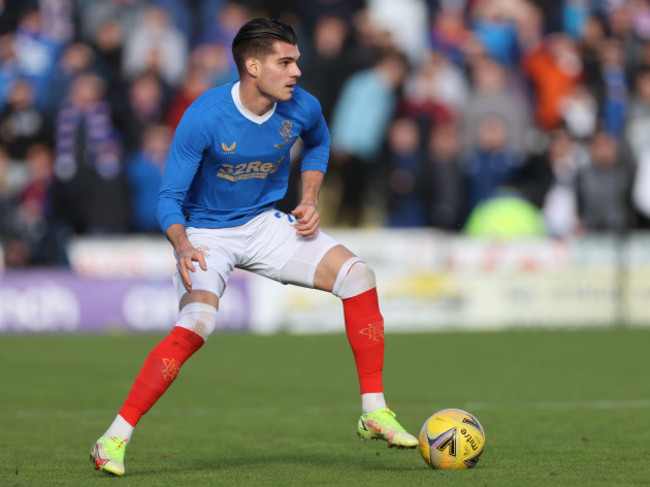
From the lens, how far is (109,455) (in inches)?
244

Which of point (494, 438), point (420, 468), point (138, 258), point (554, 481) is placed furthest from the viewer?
point (138, 258)

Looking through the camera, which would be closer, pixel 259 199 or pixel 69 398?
pixel 259 199

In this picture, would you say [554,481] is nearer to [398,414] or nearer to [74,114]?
[398,414]

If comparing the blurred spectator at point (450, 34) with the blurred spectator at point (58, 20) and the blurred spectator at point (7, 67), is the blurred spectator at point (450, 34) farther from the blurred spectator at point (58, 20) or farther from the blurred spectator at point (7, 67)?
the blurred spectator at point (7, 67)

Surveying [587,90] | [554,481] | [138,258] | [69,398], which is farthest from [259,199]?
[587,90]

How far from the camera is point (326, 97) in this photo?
58.9 feet

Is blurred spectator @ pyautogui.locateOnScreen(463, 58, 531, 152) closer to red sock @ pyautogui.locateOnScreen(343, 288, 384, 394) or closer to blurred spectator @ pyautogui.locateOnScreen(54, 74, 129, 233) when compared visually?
blurred spectator @ pyautogui.locateOnScreen(54, 74, 129, 233)

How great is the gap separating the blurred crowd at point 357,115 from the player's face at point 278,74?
1013 centimetres

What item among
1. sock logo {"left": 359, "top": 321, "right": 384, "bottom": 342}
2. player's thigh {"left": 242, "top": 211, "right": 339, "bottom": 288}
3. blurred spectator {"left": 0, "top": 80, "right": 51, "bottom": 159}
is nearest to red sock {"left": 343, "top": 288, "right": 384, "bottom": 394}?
sock logo {"left": 359, "top": 321, "right": 384, "bottom": 342}

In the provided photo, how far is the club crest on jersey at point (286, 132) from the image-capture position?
6.79 metres

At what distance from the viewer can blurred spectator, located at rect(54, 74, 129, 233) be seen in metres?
17.2

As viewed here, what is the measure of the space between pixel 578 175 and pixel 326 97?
373cm

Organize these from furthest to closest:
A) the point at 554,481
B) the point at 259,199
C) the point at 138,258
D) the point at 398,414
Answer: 1. the point at 138,258
2. the point at 398,414
3. the point at 259,199
4. the point at 554,481

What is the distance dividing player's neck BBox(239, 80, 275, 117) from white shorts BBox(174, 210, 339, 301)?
65 cm
